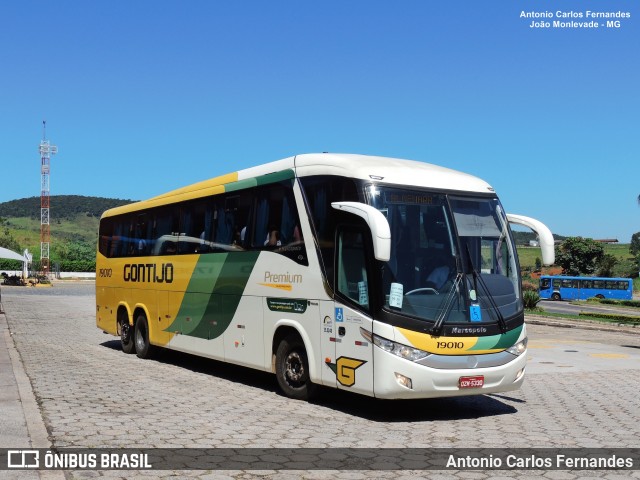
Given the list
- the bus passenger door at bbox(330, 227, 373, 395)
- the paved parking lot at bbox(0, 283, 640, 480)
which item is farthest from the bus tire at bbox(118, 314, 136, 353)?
the bus passenger door at bbox(330, 227, 373, 395)

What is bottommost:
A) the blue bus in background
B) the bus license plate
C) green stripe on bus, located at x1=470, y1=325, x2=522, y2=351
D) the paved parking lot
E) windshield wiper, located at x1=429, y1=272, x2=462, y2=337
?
the blue bus in background

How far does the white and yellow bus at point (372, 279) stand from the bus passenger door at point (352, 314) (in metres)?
0.02

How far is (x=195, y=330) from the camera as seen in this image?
1418cm

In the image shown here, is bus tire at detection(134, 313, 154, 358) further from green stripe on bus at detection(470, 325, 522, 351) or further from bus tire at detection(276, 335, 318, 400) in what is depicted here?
green stripe on bus at detection(470, 325, 522, 351)

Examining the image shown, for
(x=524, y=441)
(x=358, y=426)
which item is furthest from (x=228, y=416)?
(x=524, y=441)

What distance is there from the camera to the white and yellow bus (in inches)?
368

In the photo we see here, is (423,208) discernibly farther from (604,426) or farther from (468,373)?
(604,426)

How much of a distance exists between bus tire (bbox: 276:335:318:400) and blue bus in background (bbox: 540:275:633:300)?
62.6 m

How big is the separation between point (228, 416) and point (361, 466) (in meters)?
2.93

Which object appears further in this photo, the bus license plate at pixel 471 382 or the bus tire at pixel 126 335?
the bus tire at pixel 126 335

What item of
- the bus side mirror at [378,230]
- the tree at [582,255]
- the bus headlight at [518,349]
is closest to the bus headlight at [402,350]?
the bus side mirror at [378,230]

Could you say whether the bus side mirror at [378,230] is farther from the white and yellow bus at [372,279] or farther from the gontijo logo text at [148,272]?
the gontijo logo text at [148,272]

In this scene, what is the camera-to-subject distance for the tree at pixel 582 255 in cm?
10756

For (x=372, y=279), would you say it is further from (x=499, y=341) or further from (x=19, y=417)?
(x=19, y=417)
